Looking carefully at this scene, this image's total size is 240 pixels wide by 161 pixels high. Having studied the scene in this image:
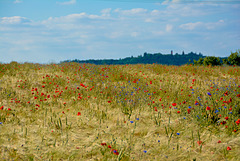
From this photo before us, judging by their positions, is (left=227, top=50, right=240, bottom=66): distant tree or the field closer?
the field

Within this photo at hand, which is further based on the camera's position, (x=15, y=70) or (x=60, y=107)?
(x=15, y=70)

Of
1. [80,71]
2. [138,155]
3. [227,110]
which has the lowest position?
[138,155]

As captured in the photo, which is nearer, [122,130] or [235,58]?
[122,130]

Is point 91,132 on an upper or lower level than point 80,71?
lower

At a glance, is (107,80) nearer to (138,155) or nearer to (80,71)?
(80,71)

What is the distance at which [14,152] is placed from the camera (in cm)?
335

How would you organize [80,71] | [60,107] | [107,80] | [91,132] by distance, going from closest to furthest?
[91,132] < [60,107] < [107,80] < [80,71]

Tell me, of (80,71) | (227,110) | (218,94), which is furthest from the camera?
(80,71)

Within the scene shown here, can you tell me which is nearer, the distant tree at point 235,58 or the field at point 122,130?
the field at point 122,130

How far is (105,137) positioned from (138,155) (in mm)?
898

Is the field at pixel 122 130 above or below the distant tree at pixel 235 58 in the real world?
below

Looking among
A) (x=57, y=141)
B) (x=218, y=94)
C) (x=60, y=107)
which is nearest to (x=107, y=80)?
(x=60, y=107)

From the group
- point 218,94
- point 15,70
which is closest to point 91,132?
point 218,94

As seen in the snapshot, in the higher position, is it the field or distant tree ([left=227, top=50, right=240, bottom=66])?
distant tree ([left=227, top=50, right=240, bottom=66])
